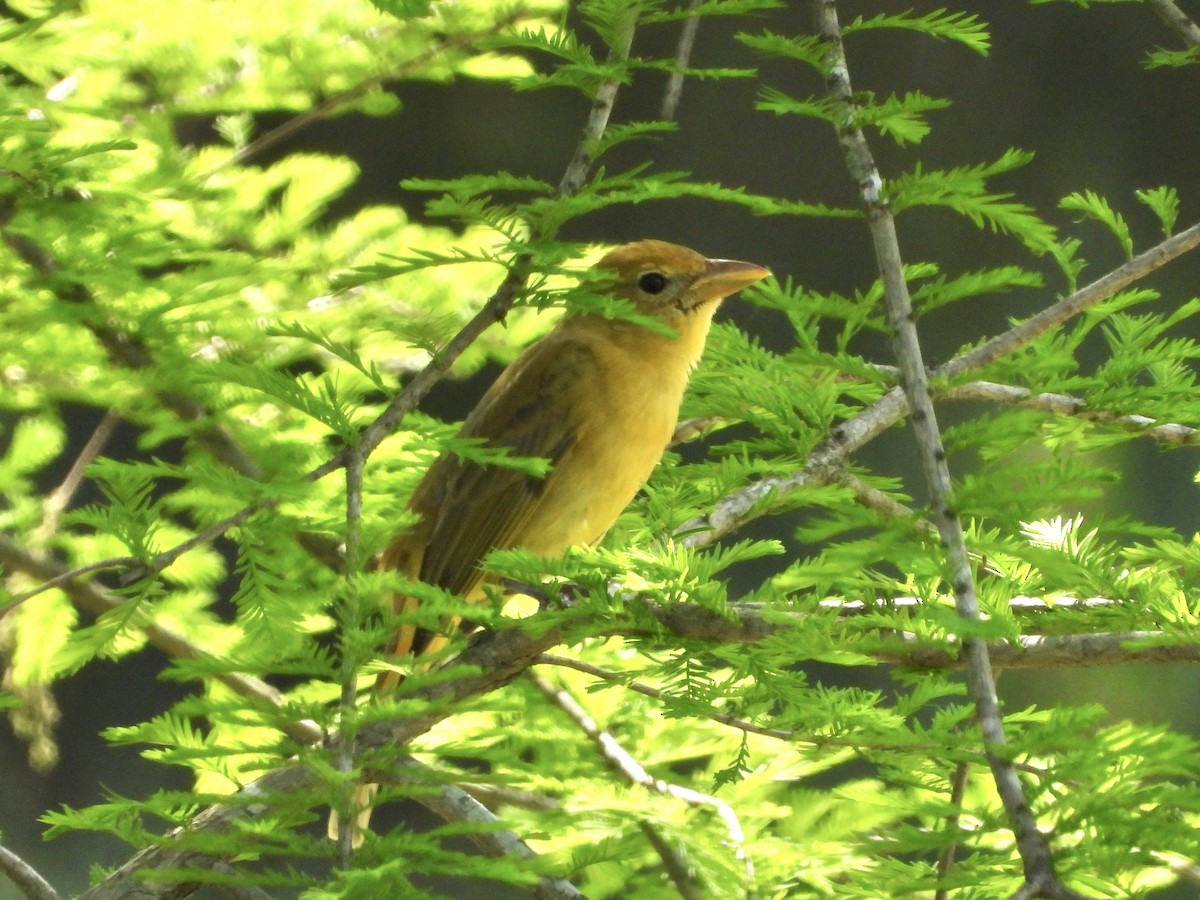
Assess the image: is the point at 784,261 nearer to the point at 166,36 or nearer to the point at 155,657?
the point at 155,657

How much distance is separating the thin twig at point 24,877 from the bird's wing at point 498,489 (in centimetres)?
74

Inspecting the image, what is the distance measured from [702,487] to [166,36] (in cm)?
117

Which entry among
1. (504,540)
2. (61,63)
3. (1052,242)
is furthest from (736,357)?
(61,63)

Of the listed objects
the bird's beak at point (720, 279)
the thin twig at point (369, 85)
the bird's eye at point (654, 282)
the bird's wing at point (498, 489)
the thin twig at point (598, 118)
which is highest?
the thin twig at point (598, 118)

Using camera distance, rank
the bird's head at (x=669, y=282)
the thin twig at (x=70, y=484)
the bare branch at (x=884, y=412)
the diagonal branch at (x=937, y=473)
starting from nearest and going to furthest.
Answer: the diagonal branch at (x=937, y=473) < the bare branch at (x=884, y=412) < the thin twig at (x=70, y=484) < the bird's head at (x=669, y=282)

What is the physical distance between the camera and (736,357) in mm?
1820

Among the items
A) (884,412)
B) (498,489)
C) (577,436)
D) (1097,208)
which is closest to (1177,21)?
(1097,208)

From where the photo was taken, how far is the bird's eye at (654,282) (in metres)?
2.39

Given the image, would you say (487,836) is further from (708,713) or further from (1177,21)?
(1177,21)

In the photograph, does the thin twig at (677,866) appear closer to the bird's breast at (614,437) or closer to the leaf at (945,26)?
the bird's breast at (614,437)

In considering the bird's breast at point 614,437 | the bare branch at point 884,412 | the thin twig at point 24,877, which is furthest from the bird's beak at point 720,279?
the thin twig at point 24,877

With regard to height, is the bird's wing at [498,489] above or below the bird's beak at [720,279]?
below

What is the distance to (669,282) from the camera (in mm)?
2389

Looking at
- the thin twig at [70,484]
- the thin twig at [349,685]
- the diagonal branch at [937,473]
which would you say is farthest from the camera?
the thin twig at [70,484]
